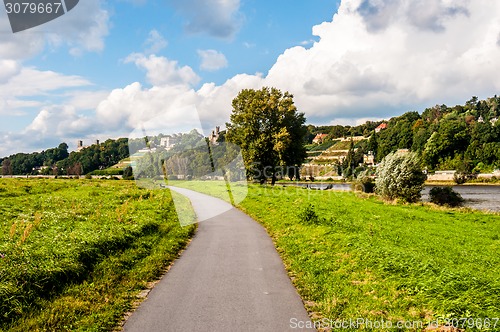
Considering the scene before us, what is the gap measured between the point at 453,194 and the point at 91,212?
31969 millimetres

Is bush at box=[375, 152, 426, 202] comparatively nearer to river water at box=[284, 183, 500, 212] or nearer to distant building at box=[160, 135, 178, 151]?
river water at box=[284, 183, 500, 212]

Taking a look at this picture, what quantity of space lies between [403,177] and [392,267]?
2622 cm

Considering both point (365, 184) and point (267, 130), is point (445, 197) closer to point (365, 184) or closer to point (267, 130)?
point (365, 184)

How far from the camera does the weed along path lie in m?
7.42

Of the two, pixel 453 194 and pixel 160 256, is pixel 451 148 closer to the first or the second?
pixel 453 194

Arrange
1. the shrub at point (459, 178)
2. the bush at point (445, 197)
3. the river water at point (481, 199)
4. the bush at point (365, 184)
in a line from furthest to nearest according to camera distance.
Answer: the shrub at point (459, 178) → the bush at point (365, 184) → the river water at point (481, 199) → the bush at point (445, 197)

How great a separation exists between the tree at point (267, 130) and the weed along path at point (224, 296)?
35616 mm

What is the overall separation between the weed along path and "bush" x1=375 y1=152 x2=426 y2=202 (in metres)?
23.2

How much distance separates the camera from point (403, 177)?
1347 inches

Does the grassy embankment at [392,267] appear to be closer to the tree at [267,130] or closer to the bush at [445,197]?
the bush at [445,197]

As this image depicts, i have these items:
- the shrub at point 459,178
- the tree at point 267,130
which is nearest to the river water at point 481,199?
the tree at point 267,130

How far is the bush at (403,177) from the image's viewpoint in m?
34.1

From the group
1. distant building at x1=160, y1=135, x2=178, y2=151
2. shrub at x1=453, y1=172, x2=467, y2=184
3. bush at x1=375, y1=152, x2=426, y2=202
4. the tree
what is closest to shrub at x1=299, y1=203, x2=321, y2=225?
distant building at x1=160, y1=135, x2=178, y2=151

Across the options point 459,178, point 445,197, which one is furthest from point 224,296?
point 459,178
